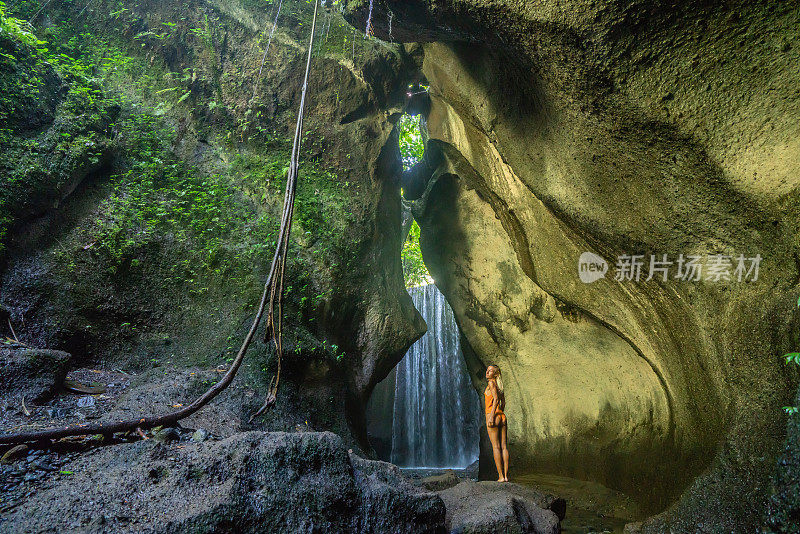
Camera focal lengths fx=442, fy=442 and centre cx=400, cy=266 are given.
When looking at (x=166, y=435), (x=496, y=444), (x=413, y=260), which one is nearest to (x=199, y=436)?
(x=166, y=435)

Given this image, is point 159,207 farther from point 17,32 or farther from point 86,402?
point 86,402

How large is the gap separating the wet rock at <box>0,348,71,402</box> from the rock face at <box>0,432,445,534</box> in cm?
106

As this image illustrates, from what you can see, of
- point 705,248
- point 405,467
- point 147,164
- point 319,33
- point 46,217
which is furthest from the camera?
point 405,467

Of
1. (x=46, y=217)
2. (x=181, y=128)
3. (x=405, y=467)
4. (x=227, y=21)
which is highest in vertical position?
(x=227, y=21)

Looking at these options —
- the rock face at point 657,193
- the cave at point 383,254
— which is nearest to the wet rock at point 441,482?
the cave at point 383,254

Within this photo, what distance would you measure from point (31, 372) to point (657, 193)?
485 cm

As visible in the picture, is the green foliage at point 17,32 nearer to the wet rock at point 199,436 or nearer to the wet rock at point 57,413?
the wet rock at point 57,413

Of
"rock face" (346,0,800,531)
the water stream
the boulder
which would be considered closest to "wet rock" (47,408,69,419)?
the boulder

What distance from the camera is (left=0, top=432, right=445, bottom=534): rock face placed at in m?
1.80

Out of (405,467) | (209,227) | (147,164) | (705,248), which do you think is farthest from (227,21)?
(405,467)

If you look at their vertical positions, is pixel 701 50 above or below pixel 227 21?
below

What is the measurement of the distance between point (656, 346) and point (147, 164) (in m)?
6.17

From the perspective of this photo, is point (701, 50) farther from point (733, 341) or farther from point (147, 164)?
point (147, 164)

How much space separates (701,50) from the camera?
9.47ft
